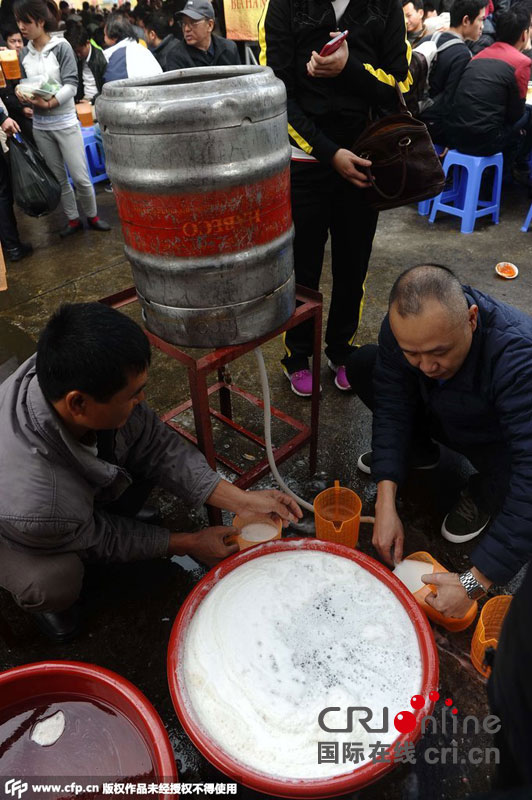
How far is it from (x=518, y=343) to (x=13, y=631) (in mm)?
2162

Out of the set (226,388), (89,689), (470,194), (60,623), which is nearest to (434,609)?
(89,689)

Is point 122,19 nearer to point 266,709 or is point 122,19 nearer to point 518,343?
point 518,343

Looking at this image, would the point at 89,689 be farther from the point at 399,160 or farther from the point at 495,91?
the point at 495,91

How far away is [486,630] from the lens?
5.66ft

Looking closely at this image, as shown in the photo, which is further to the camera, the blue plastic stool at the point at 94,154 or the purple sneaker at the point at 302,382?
the blue plastic stool at the point at 94,154

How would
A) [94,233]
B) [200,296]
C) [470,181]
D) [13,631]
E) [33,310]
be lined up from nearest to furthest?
[200,296], [13,631], [33,310], [470,181], [94,233]

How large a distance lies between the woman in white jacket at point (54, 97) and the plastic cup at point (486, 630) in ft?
16.6

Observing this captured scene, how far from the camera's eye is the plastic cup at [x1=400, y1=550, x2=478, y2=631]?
5.60ft

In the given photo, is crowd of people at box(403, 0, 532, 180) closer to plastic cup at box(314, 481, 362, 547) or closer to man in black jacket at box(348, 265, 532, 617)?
man in black jacket at box(348, 265, 532, 617)

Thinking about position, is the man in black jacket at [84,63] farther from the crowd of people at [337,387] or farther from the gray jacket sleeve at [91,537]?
the gray jacket sleeve at [91,537]

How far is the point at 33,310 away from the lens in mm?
4254

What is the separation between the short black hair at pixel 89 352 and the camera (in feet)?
4.60

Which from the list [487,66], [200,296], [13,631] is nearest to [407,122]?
[200,296]

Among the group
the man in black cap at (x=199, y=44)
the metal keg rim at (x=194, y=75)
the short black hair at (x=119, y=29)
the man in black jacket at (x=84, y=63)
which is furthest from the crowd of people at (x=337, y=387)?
the man in black jacket at (x=84, y=63)
